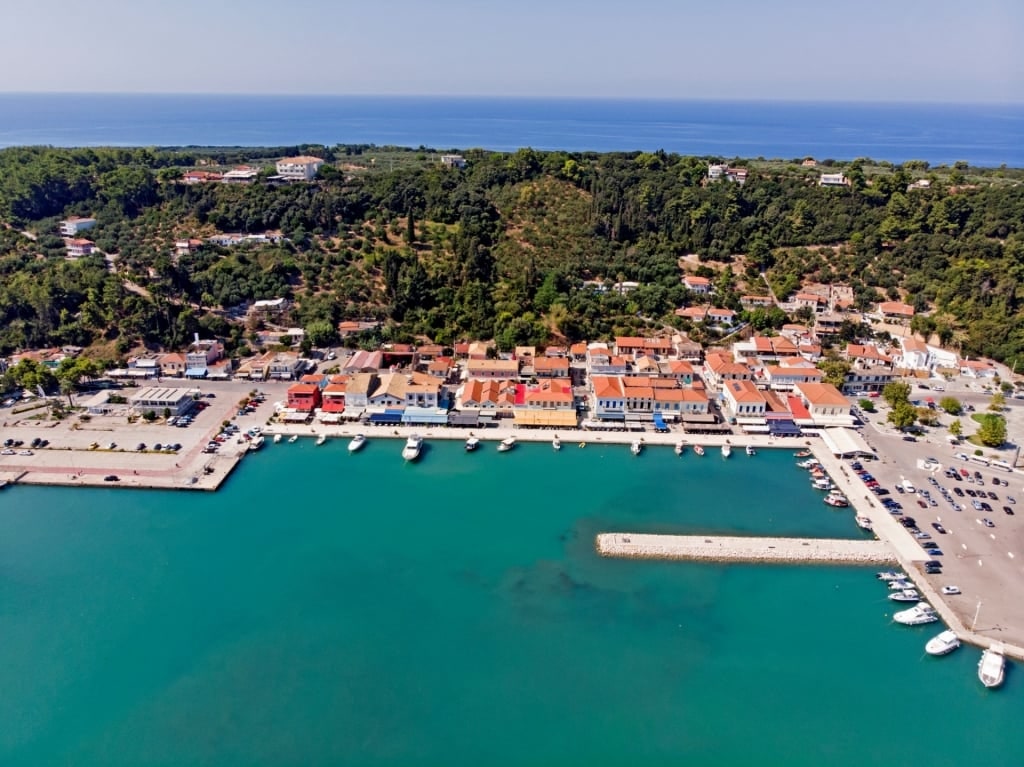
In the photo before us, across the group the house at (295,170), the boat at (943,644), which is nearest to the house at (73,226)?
the house at (295,170)

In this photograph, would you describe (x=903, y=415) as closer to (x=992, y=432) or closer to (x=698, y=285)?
(x=992, y=432)

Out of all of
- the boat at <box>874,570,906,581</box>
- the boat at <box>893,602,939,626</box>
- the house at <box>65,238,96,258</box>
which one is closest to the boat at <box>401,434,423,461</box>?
the boat at <box>874,570,906,581</box>

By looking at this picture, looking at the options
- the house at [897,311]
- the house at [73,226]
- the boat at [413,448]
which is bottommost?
the boat at [413,448]

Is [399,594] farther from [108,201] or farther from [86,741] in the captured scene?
[108,201]

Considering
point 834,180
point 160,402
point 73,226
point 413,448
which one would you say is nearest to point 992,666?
point 413,448

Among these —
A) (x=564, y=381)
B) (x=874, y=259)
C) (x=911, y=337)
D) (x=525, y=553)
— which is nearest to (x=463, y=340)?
(x=564, y=381)

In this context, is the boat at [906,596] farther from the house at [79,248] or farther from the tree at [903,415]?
the house at [79,248]

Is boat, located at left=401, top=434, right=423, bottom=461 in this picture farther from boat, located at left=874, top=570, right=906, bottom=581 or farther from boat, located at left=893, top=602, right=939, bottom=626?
boat, located at left=893, top=602, right=939, bottom=626
